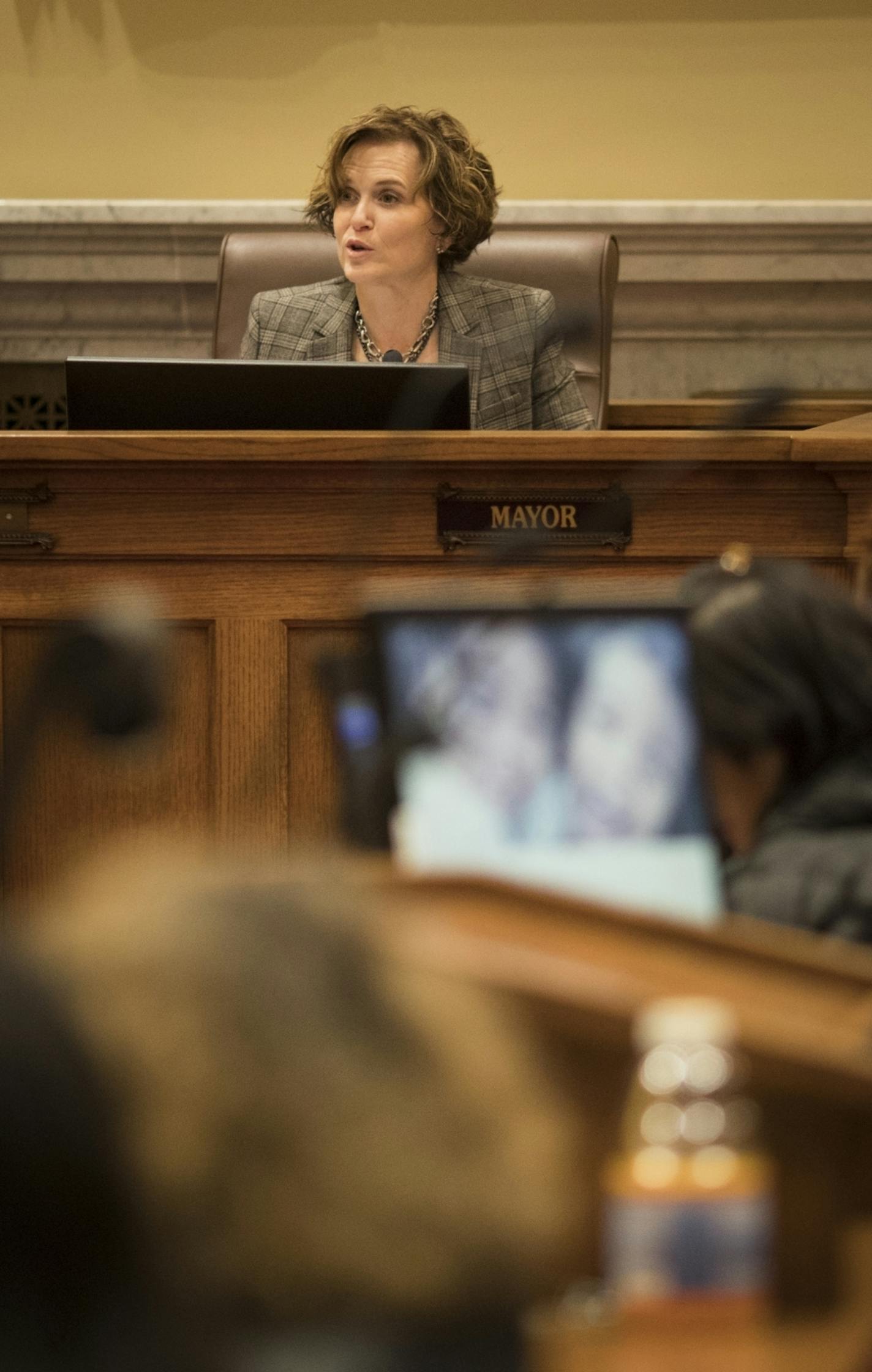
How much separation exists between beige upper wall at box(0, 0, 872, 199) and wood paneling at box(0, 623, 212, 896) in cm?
222

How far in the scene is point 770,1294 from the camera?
0.61 m

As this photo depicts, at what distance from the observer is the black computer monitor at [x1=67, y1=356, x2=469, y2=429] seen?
2141mm

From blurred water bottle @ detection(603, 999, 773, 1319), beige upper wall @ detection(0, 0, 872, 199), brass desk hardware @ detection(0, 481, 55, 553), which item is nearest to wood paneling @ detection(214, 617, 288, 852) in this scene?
brass desk hardware @ detection(0, 481, 55, 553)

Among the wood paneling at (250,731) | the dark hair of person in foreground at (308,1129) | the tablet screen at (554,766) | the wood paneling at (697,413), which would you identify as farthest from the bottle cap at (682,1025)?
the wood paneling at (697,413)

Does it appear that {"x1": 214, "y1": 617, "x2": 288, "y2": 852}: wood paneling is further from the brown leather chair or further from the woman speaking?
the brown leather chair

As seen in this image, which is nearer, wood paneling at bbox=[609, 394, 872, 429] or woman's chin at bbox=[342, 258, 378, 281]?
woman's chin at bbox=[342, 258, 378, 281]

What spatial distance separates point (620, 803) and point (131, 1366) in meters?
0.66

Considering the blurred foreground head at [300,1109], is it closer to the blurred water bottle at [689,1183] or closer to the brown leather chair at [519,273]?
the blurred water bottle at [689,1183]

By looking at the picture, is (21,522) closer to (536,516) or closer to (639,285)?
(536,516)

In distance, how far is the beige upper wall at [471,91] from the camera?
388 cm

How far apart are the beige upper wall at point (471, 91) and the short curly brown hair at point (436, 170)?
2.53ft

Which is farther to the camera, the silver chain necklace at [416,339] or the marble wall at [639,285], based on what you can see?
the marble wall at [639,285]

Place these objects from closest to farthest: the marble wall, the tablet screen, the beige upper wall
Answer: the tablet screen → the marble wall → the beige upper wall

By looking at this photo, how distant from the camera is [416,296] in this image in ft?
10.3
